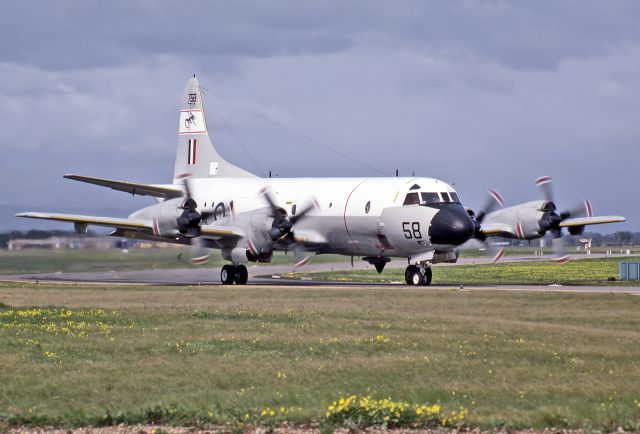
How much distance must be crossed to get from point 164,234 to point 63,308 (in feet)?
Result: 48.3

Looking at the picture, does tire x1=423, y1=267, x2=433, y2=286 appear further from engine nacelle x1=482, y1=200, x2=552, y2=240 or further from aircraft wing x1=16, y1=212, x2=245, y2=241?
aircraft wing x1=16, y1=212, x2=245, y2=241

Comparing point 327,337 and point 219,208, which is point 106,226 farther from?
point 327,337

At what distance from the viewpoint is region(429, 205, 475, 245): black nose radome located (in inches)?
1670

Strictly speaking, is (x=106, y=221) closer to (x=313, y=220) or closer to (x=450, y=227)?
(x=313, y=220)

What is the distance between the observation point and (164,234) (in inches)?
1887

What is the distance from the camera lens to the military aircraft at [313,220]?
144ft

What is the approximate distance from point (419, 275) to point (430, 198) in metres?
3.75

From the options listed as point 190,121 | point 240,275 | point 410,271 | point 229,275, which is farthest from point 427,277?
point 190,121

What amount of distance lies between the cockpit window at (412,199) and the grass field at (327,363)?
9.21 m

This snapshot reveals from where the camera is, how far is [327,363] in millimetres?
20188

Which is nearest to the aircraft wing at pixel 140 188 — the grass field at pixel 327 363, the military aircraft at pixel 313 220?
the military aircraft at pixel 313 220

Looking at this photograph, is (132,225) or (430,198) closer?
(430,198)

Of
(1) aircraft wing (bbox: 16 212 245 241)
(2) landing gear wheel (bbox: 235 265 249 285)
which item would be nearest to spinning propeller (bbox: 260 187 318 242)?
(1) aircraft wing (bbox: 16 212 245 241)

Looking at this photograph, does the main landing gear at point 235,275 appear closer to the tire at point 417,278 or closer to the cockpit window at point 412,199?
the tire at point 417,278
